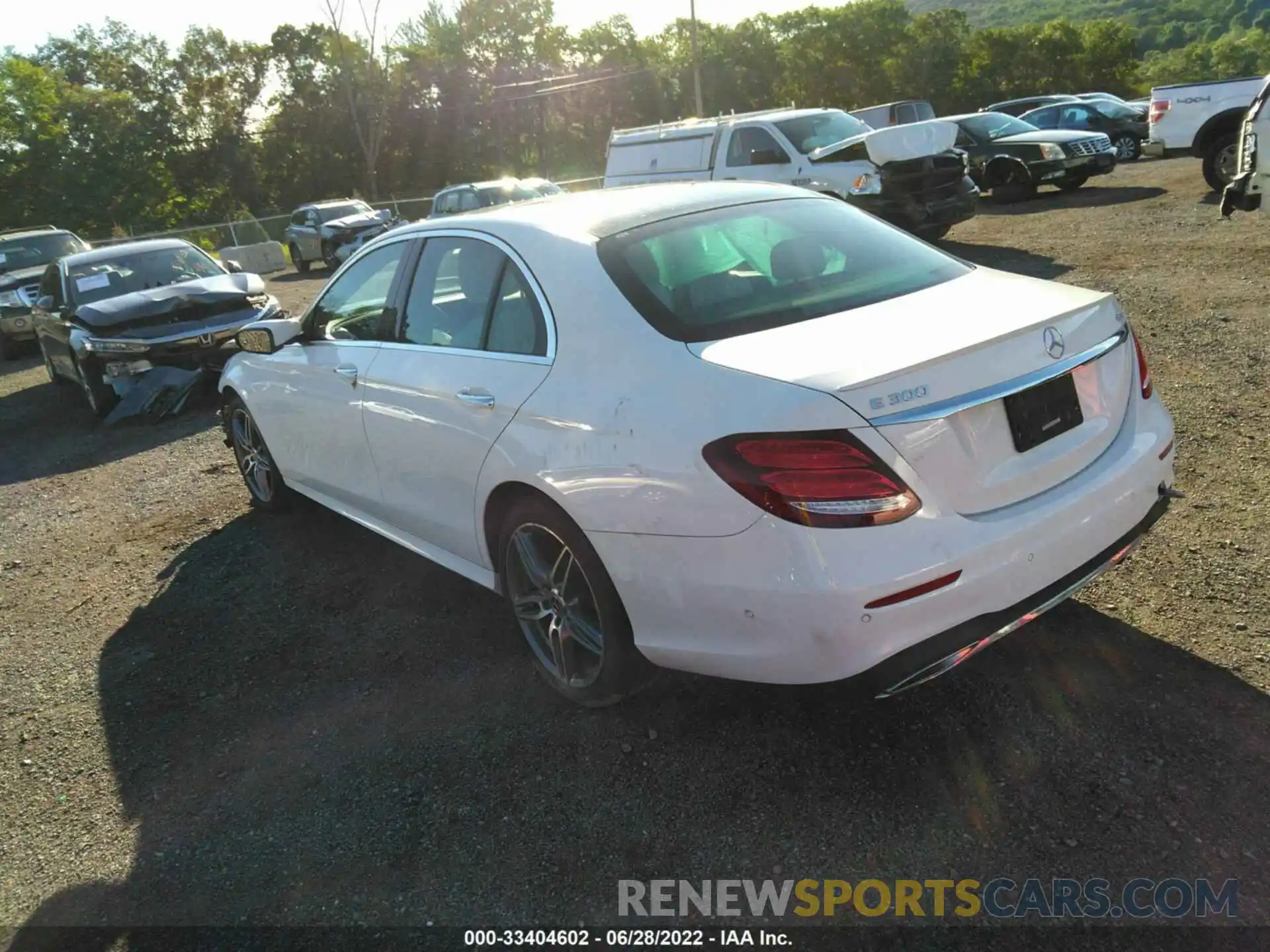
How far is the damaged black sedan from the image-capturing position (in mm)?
9344

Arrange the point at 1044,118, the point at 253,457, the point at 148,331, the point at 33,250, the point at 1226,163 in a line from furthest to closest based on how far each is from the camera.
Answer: the point at 1044,118 < the point at 33,250 < the point at 1226,163 < the point at 148,331 < the point at 253,457

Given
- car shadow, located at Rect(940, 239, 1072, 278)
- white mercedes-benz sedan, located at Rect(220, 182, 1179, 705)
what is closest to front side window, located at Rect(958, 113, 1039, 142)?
car shadow, located at Rect(940, 239, 1072, 278)

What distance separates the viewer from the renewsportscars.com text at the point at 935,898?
2.32 m

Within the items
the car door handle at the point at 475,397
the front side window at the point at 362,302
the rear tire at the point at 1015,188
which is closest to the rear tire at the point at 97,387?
the front side window at the point at 362,302

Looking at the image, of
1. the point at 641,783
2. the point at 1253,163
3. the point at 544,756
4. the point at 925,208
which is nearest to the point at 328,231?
the point at 925,208

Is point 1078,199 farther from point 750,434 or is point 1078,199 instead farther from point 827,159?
point 750,434

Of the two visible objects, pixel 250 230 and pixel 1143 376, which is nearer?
pixel 1143 376

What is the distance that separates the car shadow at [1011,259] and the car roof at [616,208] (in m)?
5.87

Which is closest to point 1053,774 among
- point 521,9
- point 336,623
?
point 336,623

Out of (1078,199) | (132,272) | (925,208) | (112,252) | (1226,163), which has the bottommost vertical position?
(1078,199)

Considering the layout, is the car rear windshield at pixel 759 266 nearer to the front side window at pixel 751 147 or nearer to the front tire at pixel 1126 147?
the front side window at pixel 751 147

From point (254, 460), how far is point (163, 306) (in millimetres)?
4595

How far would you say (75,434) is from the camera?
9.61 meters

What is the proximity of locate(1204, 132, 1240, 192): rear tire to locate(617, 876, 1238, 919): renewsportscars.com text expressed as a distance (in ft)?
43.6
